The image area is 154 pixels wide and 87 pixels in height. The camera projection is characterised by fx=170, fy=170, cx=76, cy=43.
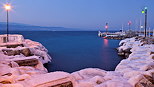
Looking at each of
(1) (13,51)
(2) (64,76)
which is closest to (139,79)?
(2) (64,76)

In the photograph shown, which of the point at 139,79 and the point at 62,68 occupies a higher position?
the point at 139,79

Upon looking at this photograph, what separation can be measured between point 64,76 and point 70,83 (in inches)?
12.1

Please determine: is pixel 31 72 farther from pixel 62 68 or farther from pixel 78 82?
pixel 62 68

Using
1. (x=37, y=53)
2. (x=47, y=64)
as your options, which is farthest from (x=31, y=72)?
(x=47, y=64)

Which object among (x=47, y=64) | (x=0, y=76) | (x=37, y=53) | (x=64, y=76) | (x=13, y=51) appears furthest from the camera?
(x=47, y=64)

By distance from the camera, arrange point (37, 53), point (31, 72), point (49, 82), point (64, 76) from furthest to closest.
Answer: point (37, 53), point (31, 72), point (64, 76), point (49, 82)

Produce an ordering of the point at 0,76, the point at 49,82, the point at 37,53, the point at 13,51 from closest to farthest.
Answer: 1. the point at 49,82
2. the point at 0,76
3. the point at 13,51
4. the point at 37,53

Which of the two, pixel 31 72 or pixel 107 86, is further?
pixel 31 72

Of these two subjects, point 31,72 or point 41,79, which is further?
point 31,72

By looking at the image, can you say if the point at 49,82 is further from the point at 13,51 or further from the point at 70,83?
the point at 13,51

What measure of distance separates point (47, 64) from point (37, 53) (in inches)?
75.9

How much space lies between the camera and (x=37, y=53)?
15773mm

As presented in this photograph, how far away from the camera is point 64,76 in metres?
5.75

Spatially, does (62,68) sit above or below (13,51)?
below
